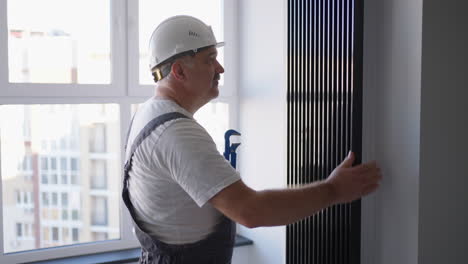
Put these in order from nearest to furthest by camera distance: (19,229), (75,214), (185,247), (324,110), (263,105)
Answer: (185,247)
(324,110)
(19,229)
(75,214)
(263,105)

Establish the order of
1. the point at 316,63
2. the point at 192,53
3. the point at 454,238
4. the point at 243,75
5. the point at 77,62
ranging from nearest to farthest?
1. the point at 192,53
2. the point at 454,238
3. the point at 316,63
4. the point at 77,62
5. the point at 243,75

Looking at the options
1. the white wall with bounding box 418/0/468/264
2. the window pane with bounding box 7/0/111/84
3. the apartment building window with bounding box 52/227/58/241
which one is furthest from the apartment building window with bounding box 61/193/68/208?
the white wall with bounding box 418/0/468/264

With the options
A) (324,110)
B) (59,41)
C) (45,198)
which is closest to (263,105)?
(324,110)

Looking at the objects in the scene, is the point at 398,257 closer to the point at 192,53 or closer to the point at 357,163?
the point at 357,163

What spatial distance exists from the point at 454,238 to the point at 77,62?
6.21 ft

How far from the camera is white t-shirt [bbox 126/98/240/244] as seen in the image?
4.42 ft

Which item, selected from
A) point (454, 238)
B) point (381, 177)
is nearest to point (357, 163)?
point (381, 177)

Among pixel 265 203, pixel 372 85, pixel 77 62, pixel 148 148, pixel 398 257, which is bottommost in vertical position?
pixel 398 257

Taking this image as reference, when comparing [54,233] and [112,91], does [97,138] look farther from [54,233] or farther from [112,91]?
[54,233]

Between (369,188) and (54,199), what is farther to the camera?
(54,199)

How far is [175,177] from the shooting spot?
1.39m

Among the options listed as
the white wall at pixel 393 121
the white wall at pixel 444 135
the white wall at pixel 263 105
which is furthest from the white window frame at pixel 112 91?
the white wall at pixel 444 135

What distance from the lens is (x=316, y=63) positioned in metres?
1.88

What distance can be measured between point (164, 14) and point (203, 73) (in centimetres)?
136
